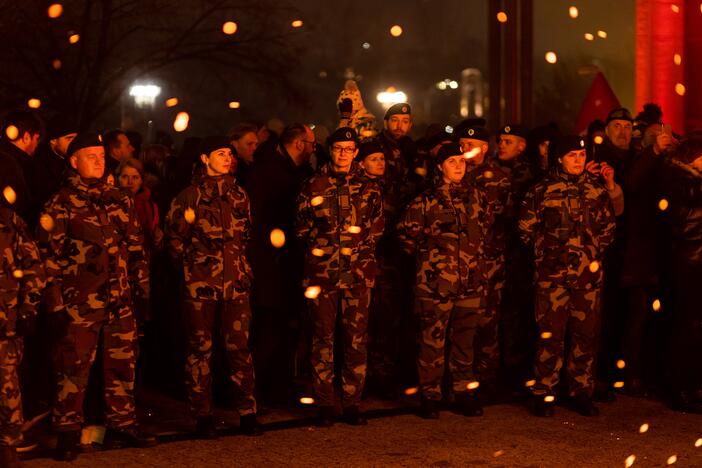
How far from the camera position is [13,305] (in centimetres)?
696

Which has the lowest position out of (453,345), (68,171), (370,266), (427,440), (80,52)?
(427,440)

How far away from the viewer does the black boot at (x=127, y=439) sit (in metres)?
7.66

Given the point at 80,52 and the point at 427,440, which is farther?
the point at 80,52

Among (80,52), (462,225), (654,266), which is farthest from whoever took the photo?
(80,52)

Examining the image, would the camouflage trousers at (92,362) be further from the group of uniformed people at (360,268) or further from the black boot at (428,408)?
the black boot at (428,408)

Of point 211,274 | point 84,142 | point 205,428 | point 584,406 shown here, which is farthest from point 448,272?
point 84,142

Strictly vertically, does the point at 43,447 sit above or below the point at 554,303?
below

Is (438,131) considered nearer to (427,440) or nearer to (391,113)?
(391,113)

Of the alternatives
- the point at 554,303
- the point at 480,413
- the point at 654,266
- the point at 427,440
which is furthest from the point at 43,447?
the point at 654,266

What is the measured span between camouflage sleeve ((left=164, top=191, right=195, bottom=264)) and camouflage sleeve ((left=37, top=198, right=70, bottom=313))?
85 centimetres

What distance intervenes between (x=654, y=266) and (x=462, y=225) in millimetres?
1918

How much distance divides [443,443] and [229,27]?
1390 centimetres

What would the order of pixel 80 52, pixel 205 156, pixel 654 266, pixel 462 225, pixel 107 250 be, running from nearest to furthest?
pixel 107 250, pixel 205 156, pixel 462 225, pixel 654 266, pixel 80 52

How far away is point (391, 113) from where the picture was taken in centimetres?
975
